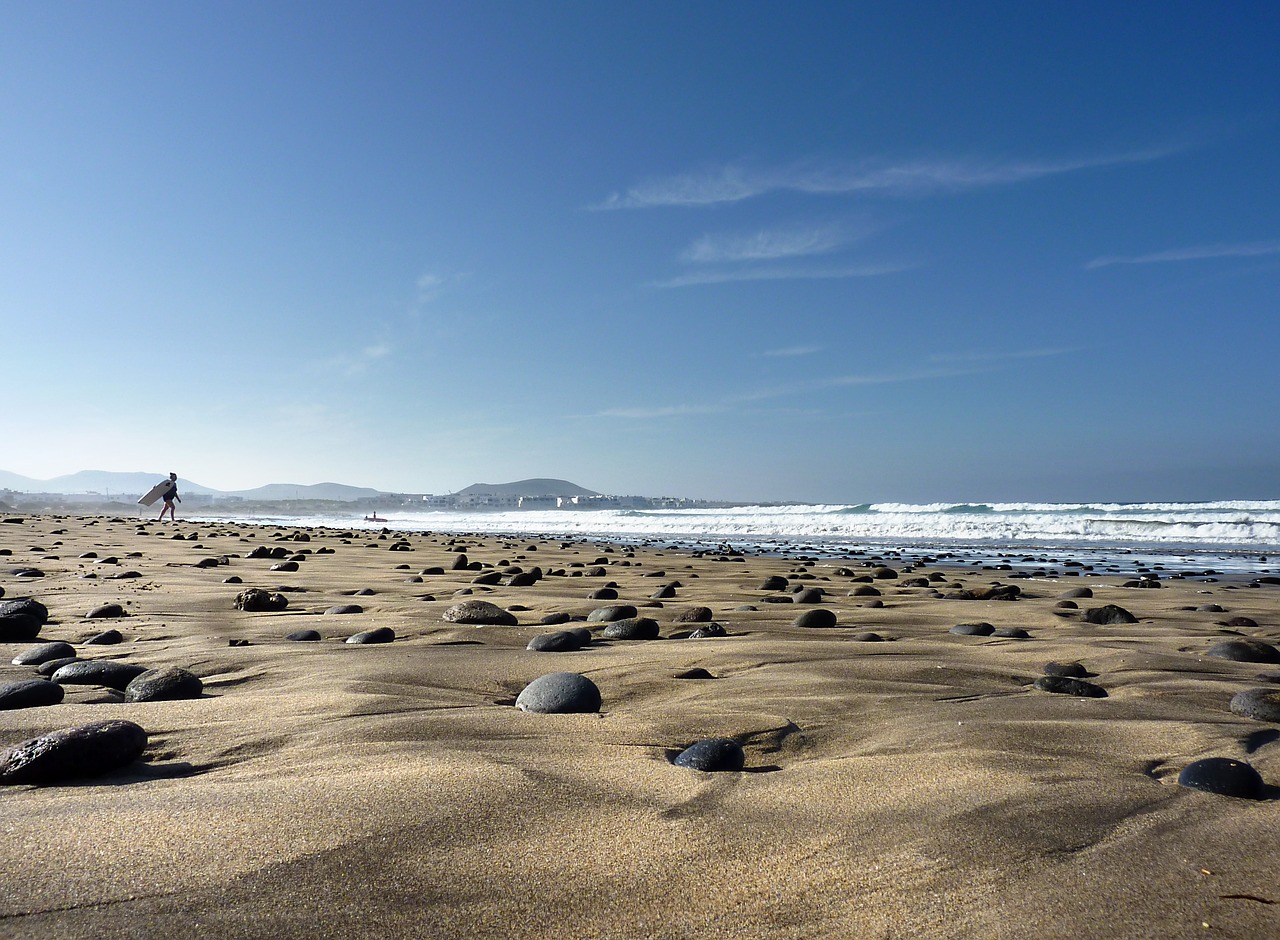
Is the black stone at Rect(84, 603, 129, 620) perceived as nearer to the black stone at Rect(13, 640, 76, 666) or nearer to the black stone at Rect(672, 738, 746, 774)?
the black stone at Rect(13, 640, 76, 666)

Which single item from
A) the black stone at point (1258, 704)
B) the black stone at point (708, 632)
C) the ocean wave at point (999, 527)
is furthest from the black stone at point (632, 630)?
the ocean wave at point (999, 527)

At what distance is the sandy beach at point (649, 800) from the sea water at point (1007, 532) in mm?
10741

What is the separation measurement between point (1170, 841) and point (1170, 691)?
68.0 inches

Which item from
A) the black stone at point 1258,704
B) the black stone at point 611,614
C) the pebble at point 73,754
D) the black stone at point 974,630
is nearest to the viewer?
the pebble at point 73,754

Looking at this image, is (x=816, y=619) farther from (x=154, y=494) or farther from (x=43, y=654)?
(x=154, y=494)

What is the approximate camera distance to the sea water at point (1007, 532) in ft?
48.4

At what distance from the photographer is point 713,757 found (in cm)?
190

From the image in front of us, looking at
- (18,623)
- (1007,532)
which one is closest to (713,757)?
(18,623)

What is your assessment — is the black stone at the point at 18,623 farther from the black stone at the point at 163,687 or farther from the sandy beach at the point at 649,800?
the black stone at the point at 163,687

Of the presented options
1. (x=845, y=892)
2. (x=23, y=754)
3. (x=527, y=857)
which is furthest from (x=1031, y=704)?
(x=23, y=754)

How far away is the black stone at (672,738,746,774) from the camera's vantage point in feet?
6.20

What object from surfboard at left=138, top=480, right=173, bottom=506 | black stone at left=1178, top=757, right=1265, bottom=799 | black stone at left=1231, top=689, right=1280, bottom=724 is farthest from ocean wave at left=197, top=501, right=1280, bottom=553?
black stone at left=1178, top=757, right=1265, bottom=799

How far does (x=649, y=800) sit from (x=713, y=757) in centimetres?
30

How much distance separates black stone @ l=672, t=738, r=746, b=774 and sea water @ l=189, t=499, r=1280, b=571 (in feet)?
38.6
